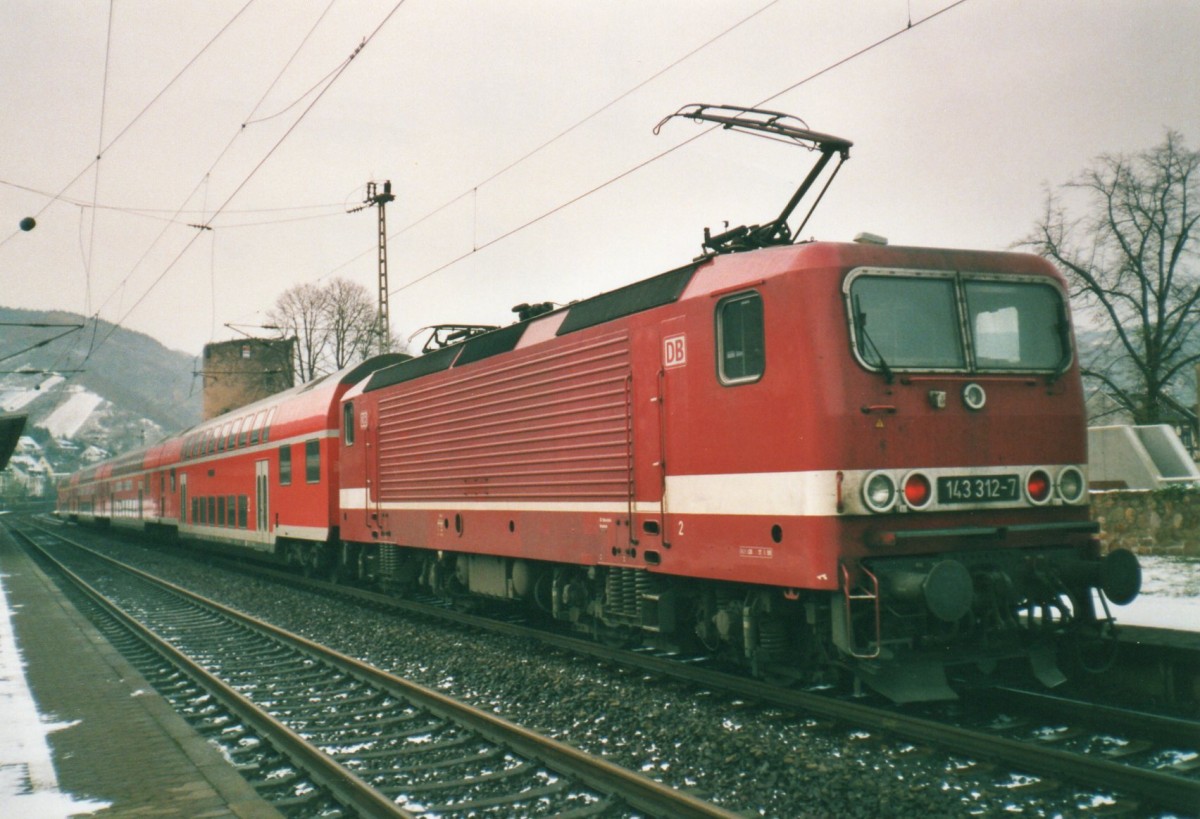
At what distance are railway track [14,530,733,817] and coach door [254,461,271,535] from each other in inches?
341

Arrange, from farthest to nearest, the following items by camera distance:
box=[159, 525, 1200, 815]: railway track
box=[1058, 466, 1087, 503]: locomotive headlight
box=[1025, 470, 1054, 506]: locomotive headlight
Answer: box=[1058, 466, 1087, 503]: locomotive headlight, box=[1025, 470, 1054, 506]: locomotive headlight, box=[159, 525, 1200, 815]: railway track

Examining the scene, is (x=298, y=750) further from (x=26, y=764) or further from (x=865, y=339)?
(x=865, y=339)

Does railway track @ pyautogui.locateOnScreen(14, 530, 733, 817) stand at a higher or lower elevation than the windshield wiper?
lower

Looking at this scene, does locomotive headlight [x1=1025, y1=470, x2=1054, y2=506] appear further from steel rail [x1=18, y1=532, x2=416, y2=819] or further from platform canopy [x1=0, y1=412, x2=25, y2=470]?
platform canopy [x1=0, y1=412, x2=25, y2=470]

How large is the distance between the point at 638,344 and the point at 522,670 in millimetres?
3164

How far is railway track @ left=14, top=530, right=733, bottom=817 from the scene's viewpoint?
5.59 metres

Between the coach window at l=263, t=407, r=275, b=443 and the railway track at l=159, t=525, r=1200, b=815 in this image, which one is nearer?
the railway track at l=159, t=525, r=1200, b=815

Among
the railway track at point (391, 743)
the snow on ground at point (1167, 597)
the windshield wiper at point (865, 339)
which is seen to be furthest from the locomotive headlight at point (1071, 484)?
the railway track at point (391, 743)

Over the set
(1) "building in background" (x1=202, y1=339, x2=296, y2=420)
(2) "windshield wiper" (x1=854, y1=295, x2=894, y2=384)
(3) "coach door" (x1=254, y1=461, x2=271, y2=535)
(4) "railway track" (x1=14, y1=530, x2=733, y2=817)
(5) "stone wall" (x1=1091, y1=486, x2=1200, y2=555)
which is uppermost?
(1) "building in background" (x1=202, y1=339, x2=296, y2=420)

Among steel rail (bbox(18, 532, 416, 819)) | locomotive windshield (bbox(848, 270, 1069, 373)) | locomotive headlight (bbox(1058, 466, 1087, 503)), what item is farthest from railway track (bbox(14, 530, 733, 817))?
locomotive headlight (bbox(1058, 466, 1087, 503))

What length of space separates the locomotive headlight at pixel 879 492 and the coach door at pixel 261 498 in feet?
53.0

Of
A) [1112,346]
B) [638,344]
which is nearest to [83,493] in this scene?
[1112,346]

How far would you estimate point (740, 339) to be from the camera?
7.65 m

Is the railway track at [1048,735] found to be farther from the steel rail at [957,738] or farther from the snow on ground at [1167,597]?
the snow on ground at [1167,597]
